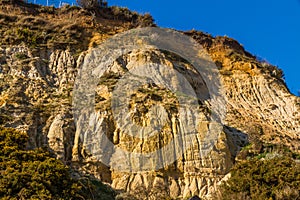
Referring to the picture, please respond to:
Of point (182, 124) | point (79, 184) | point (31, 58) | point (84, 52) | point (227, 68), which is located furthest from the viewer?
point (227, 68)

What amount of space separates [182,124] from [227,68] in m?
17.2

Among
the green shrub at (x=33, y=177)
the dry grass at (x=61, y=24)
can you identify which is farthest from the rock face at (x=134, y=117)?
the green shrub at (x=33, y=177)

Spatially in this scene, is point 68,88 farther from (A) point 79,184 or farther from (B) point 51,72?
(A) point 79,184

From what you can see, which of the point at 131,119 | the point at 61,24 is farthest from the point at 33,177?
the point at 61,24

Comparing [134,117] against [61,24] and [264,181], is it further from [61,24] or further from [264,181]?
[61,24]

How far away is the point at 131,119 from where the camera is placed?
2800 centimetres

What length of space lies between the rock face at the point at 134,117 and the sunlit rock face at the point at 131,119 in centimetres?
5

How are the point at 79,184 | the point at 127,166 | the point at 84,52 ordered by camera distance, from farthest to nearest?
the point at 84,52 → the point at 127,166 → the point at 79,184

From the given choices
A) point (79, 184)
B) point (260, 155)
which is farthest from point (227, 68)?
point (79, 184)

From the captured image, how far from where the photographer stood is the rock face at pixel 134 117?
84.7 feet

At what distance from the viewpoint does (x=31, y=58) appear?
33781 millimetres

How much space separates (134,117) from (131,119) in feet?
0.67

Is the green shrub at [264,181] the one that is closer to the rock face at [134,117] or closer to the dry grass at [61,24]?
the rock face at [134,117]

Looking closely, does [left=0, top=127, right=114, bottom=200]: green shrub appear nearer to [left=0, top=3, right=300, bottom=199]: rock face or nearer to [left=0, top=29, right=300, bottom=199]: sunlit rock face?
[left=0, top=3, right=300, bottom=199]: rock face
